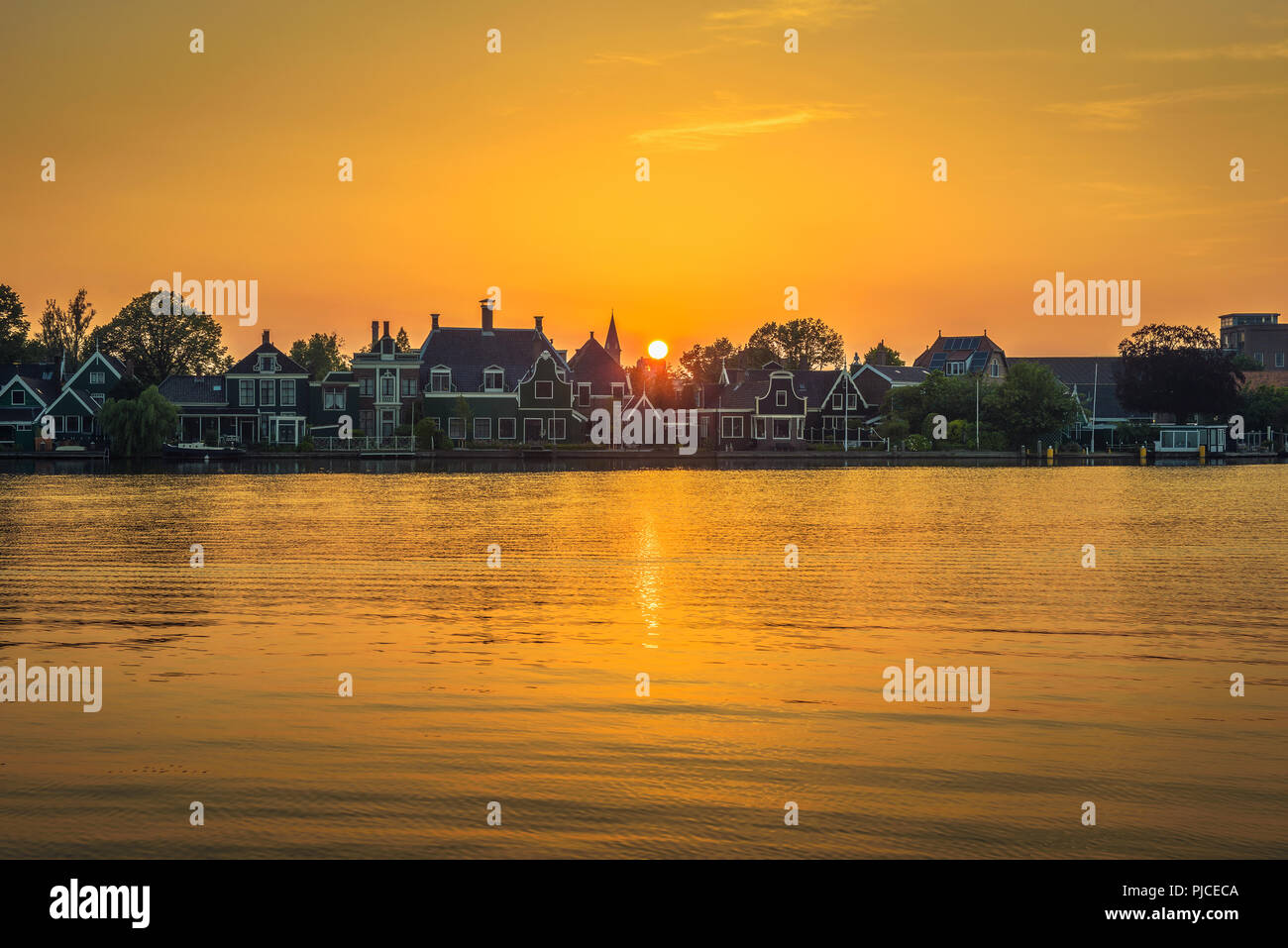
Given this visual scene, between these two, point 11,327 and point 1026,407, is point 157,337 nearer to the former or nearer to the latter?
point 11,327

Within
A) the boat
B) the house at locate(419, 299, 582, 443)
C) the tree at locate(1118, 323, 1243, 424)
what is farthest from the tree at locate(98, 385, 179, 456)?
the tree at locate(1118, 323, 1243, 424)

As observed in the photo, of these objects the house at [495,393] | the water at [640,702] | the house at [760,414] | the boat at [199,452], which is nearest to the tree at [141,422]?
the boat at [199,452]

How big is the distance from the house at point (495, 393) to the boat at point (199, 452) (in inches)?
723

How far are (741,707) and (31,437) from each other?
11436 centimetres

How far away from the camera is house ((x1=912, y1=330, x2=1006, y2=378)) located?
148 m

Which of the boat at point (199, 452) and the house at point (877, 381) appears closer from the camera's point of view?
the boat at point (199, 452)

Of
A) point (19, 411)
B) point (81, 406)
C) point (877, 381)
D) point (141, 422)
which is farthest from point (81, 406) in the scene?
point (877, 381)

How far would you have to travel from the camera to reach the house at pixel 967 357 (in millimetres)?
147875

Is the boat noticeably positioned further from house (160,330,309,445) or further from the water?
the water

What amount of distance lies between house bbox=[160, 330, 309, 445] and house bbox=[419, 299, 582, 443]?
11890 millimetres

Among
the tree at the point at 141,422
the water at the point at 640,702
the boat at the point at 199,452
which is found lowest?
the water at the point at 640,702

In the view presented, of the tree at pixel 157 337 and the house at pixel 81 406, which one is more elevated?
the tree at pixel 157 337

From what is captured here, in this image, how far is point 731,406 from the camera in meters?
128

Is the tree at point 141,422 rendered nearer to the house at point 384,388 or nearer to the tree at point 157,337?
the house at point 384,388
